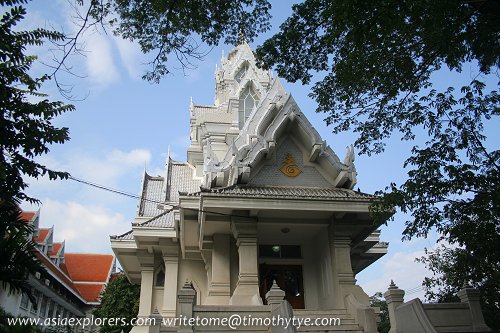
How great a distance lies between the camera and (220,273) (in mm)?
12898

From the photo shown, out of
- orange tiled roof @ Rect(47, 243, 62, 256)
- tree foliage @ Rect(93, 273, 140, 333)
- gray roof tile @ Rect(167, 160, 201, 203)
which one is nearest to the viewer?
gray roof tile @ Rect(167, 160, 201, 203)

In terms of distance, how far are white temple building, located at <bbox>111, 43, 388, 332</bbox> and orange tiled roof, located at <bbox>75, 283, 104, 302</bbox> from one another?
24.6 metres

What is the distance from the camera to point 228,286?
12.7 meters

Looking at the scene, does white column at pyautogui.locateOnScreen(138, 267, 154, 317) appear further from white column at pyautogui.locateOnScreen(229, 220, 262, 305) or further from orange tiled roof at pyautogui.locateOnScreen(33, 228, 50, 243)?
orange tiled roof at pyautogui.locateOnScreen(33, 228, 50, 243)

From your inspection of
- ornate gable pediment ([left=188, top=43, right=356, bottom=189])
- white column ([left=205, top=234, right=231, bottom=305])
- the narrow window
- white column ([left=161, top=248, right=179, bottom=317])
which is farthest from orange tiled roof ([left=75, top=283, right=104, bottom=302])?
ornate gable pediment ([left=188, top=43, right=356, bottom=189])

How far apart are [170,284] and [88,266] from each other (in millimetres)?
29332

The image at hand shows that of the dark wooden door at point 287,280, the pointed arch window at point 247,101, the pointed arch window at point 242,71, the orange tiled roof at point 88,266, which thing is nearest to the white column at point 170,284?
the dark wooden door at point 287,280

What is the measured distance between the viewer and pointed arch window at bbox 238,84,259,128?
21.1m

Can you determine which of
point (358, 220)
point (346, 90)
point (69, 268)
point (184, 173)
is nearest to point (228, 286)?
point (358, 220)

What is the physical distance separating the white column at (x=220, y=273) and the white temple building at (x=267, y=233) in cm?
3

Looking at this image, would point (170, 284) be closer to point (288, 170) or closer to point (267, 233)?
point (267, 233)

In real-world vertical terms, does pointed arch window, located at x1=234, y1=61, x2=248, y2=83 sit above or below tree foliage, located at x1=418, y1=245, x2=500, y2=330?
above

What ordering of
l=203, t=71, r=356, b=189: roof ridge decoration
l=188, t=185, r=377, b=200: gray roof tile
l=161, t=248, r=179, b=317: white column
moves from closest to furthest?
1. l=188, t=185, r=377, b=200: gray roof tile
2. l=203, t=71, r=356, b=189: roof ridge decoration
3. l=161, t=248, r=179, b=317: white column

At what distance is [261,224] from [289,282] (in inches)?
91.2
